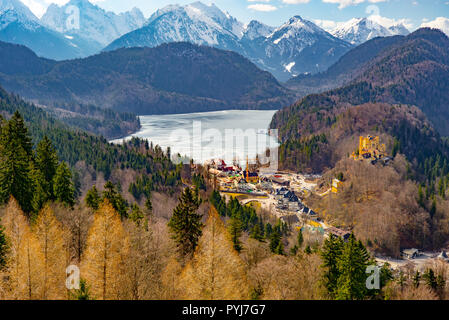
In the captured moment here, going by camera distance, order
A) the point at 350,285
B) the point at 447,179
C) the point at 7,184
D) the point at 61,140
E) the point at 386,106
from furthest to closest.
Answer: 1. the point at 386,106
2. the point at 61,140
3. the point at 447,179
4. the point at 7,184
5. the point at 350,285

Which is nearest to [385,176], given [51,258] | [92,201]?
[92,201]

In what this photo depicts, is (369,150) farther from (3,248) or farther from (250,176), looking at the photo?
(3,248)

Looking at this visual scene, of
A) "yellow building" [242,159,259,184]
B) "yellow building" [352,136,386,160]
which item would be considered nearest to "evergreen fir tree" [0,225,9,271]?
"yellow building" [242,159,259,184]

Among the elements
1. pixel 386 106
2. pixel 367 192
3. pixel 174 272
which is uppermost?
pixel 386 106

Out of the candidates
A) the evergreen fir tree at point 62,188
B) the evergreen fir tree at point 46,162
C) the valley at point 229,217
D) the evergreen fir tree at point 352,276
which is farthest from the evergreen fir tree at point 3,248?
the evergreen fir tree at point 352,276

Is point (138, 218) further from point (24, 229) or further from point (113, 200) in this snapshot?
point (24, 229)

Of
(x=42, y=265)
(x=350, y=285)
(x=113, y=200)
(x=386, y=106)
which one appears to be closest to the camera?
(x=42, y=265)

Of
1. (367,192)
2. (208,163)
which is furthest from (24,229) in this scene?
(208,163)
